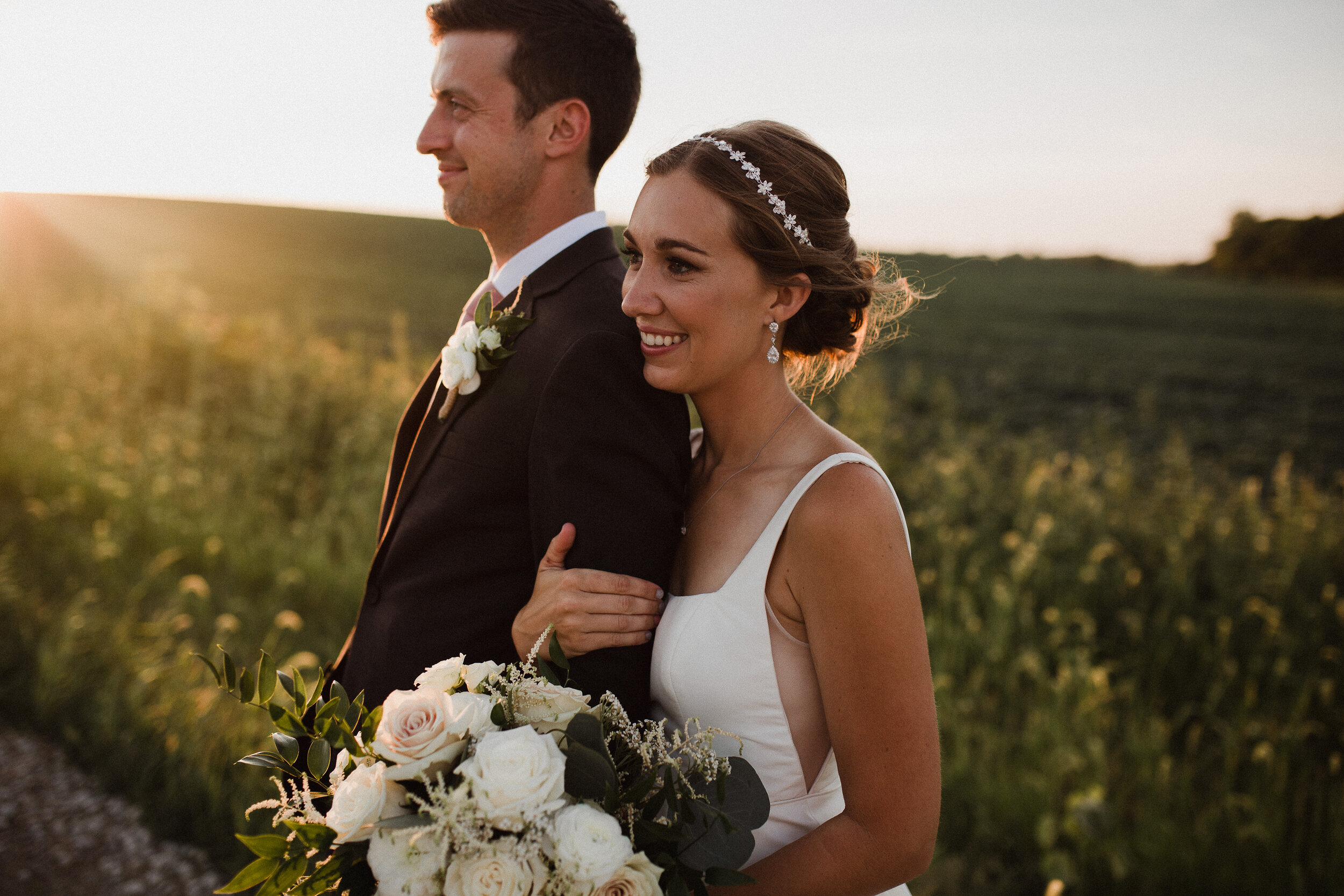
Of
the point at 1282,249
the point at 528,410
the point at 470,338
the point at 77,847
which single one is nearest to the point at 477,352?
the point at 470,338

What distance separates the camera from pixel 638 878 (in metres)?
1.24

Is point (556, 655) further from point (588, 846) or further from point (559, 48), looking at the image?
point (559, 48)

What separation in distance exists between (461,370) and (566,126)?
83 cm

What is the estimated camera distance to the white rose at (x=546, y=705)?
1.40m

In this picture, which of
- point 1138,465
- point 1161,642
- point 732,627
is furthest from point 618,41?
point 1138,465

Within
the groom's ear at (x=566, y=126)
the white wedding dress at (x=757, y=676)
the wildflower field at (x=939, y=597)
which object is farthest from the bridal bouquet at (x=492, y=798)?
the wildflower field at (x=939, y=597)

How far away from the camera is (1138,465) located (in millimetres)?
12609

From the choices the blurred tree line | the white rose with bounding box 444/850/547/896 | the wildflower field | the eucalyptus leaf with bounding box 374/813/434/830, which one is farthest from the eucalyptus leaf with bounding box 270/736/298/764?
the blurred tree line

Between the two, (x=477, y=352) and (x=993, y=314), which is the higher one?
(x=993, y=314)

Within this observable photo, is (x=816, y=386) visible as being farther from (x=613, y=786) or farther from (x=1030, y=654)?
(x=1030, y=654)

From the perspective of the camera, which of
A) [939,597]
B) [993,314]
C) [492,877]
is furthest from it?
[993,314]

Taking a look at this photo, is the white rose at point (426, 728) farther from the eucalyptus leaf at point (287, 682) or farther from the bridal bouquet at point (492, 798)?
the eucalyptus leaf at point (287, 682)

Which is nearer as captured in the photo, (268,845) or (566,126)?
(268,845)

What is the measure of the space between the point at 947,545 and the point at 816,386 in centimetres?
331
